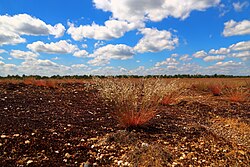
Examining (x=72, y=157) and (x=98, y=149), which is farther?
(x=98, y=149)

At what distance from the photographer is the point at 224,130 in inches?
225

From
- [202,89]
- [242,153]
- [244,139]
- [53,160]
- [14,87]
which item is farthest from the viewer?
[202,89]

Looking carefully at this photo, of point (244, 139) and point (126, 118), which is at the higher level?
point (126, 118)

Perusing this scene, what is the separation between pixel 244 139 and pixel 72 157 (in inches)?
125

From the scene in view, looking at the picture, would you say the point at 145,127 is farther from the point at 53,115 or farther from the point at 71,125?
the point at 53,115

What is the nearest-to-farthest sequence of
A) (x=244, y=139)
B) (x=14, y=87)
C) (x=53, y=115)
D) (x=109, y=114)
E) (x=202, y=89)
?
1. (x=244, y=139)
2. (x=53, y=115)
3. (x=109, y=114)
4. (x=14, y=87)
5. (x=202, y=89)

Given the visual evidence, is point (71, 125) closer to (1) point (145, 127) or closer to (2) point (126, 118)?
(2) point (126, 118)

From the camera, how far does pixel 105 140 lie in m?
4.42

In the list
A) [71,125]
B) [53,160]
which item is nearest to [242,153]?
[53,160]

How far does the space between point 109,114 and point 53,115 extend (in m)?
1.35

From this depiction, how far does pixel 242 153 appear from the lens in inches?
157

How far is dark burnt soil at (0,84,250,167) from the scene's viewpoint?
371 centimetres

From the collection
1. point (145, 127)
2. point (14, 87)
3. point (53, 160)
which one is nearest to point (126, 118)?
point (145, 127)

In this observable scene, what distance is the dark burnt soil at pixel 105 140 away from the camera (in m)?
3.71
